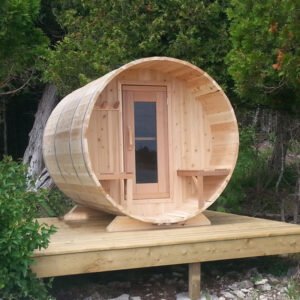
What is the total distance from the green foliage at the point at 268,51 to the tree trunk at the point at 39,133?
5.74m

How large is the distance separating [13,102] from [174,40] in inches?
228

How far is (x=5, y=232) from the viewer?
4.12 m

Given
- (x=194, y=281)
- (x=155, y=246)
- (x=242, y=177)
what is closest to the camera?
(x=155, y=246)

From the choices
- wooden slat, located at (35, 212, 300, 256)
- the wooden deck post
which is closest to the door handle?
wooden slat, located at (35, 212, 300, 256)

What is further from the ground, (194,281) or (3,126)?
(3,126)

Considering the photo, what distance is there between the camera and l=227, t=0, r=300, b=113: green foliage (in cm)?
519

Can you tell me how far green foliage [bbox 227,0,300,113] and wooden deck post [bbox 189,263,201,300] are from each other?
6.15ft

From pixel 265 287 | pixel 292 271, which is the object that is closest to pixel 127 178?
pixel 265 287

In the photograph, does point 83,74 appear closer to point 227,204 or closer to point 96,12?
point 96,12

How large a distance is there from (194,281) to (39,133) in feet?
22.3

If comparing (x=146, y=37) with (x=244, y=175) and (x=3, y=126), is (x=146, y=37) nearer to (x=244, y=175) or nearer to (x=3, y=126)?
(x=244, y=175)

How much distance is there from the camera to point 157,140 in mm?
6469

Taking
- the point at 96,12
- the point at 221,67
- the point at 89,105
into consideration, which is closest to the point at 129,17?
the point at 96,12

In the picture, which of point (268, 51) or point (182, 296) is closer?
point (182, 296)
